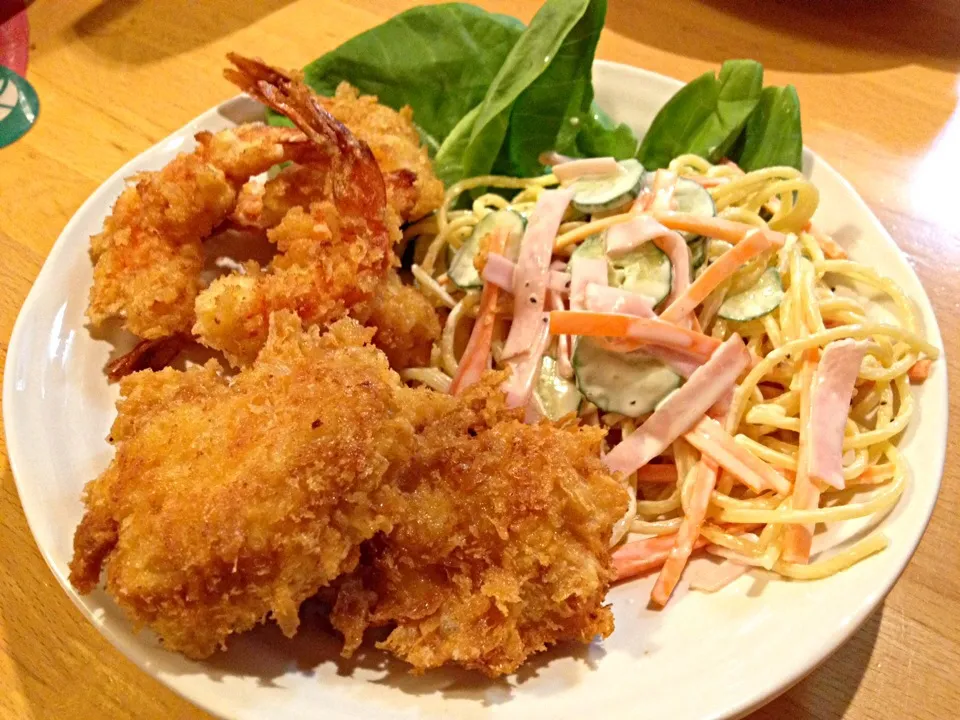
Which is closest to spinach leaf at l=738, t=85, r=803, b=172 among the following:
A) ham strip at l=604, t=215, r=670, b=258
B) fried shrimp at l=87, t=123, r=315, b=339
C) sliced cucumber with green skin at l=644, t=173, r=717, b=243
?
sliced cucumber with green skin at l=644, t=173, r=717, b=243

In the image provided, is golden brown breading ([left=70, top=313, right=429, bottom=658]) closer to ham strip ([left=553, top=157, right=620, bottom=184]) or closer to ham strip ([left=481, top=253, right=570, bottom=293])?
ham strip ([left=481, top=253, right=570, bottom=293])

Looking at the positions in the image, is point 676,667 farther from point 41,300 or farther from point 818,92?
point 818,92

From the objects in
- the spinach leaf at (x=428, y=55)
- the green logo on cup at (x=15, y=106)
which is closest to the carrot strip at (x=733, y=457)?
the spinach leaf at (x=428, y=55)

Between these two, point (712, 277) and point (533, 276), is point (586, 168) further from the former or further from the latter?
point (712, 277)

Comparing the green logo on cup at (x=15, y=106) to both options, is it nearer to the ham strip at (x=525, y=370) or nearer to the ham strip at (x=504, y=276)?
the ham strip at (x=504, y=276)

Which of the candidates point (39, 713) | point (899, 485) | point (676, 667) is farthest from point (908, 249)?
point (39, 713)

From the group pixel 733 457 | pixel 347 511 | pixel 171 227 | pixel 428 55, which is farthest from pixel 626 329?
pixel 428 55
